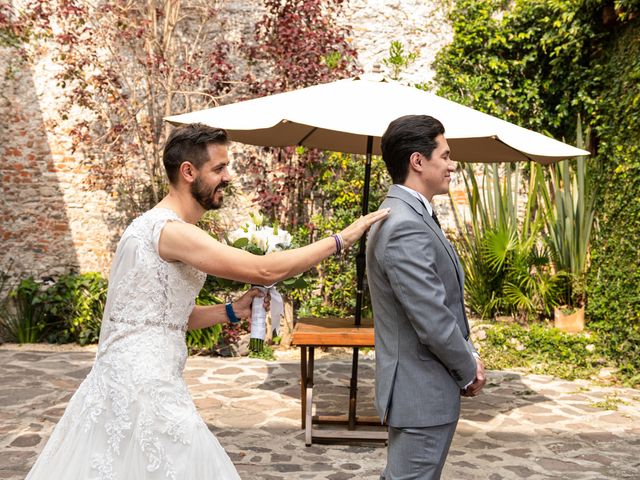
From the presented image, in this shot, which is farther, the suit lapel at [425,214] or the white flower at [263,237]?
the white flower at [263,237]

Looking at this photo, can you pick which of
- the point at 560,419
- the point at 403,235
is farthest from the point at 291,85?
Result: the point at 403,235

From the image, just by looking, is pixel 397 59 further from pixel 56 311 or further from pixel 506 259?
→ pixel 56 311

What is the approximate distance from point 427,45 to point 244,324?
4.42 m

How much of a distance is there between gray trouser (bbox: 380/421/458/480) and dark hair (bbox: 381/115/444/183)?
2.91 ft

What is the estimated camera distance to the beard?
2229 millimetres

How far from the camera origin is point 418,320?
2.29 m

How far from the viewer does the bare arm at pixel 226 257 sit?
6.87 ft

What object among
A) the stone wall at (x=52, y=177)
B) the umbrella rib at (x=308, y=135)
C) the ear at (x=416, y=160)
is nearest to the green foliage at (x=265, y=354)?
the stone wall at (x=52, y=177)

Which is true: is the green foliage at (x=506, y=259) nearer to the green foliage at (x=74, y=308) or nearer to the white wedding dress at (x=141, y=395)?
the green foliage at (x=74, y=308)

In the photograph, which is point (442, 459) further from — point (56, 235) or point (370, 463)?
point (56, 235)

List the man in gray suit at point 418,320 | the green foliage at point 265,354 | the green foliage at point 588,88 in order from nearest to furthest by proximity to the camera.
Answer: the man in gray suit at point 418,320 → the green foliage at point 588,88 → the green foliage at point 265,354

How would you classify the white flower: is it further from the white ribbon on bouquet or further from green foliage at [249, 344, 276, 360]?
green foliage at [249, 344, 276, 360]

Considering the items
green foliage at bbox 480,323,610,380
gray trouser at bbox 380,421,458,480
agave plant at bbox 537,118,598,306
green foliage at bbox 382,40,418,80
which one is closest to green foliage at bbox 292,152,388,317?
green foliage at bbox 382,40,418,80

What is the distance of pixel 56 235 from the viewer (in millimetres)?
9195
